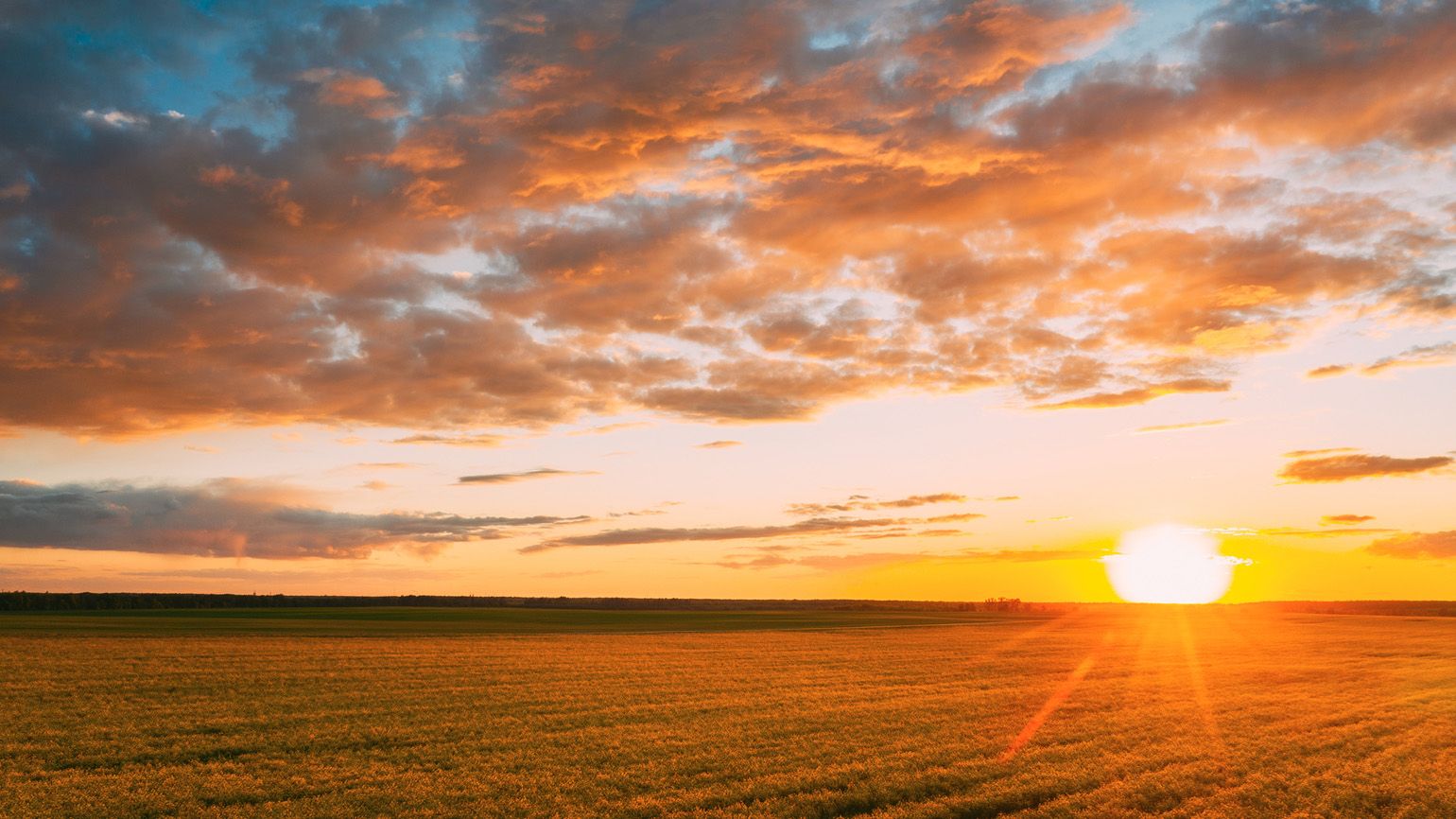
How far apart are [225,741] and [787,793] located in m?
13.9

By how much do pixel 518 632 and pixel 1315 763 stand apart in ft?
208

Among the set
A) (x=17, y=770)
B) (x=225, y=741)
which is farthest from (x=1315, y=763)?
(x=17, y=770)

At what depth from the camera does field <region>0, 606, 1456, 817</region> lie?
17.3 metres

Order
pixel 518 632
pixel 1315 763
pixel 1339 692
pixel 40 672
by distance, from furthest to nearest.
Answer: pixel 518 632 → pixel 40 672 → pixel 1339 692 → pixel 1315 763

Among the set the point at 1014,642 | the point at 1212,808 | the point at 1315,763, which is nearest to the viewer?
the point at 1212,808

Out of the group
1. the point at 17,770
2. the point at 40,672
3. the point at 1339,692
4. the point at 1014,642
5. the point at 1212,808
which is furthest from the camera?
the point at 1014,642

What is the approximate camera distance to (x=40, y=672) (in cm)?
3803

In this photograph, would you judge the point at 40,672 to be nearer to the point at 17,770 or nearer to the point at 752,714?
the point at 17,770

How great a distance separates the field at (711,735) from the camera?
17.3 meters

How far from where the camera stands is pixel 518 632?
250 feet

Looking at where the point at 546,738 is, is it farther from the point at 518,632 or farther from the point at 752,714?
the point at 518,632

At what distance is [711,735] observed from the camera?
79.0 feet

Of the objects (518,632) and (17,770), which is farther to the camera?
(518,632)

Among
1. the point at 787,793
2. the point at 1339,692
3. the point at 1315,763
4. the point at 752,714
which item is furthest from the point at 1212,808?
the point at 1339,692
